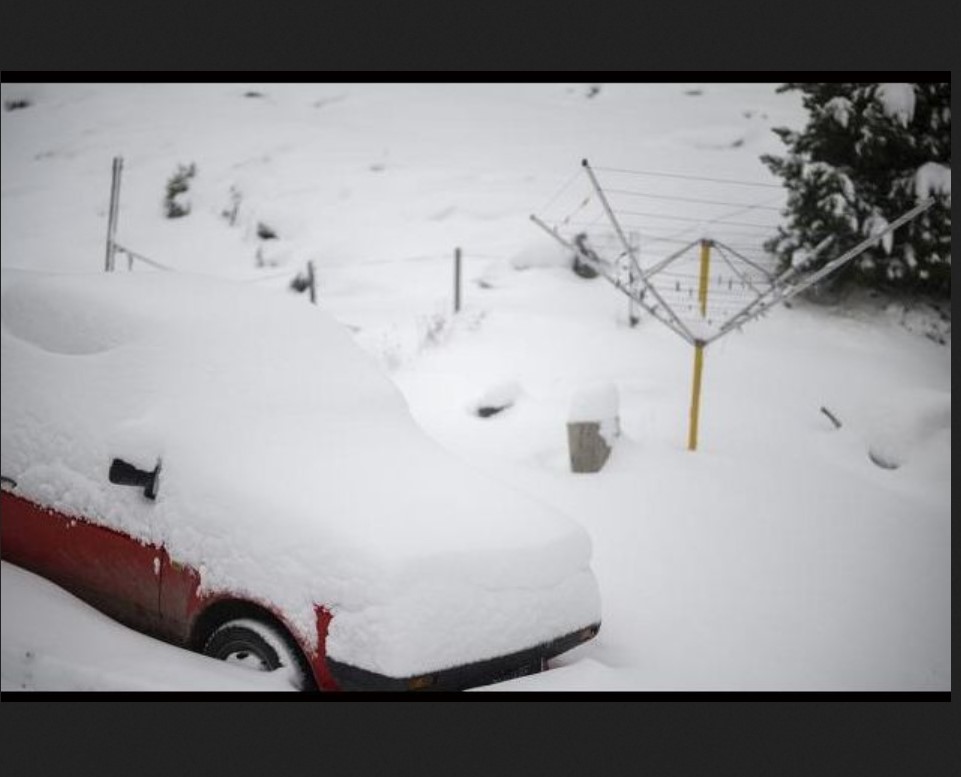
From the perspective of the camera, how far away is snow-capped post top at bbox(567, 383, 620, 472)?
18.6 ft

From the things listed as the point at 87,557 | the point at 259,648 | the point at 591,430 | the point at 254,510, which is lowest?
the point at 591,430

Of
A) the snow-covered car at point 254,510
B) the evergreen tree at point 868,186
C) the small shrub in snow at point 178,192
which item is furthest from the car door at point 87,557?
the small shrub in snow at point 178,192

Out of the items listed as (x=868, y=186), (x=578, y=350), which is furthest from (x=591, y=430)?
(x=868, y=186)

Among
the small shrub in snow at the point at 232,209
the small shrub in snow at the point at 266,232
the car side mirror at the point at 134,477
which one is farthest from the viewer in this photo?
the small shrub in snow at the point at 232,209

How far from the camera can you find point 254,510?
266 cm

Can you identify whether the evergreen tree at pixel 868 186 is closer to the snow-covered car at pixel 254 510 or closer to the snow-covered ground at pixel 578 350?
the snow-covered ground at pixel 578 350

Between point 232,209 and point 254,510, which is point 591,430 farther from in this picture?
point 232,209

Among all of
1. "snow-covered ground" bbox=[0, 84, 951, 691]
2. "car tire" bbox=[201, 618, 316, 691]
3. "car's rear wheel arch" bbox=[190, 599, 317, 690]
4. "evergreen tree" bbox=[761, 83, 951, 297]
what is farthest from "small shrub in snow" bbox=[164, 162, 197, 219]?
"car tire" bbox=[201, 618, 316, 691]

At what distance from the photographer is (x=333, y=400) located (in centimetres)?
349

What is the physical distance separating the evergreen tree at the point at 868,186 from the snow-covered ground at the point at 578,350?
0.76 m

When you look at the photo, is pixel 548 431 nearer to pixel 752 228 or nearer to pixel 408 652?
pixel 408 652

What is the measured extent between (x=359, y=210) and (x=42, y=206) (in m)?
5.44

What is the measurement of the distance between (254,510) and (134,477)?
1.78ft

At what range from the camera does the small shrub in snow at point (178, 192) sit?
13.1 metres
